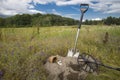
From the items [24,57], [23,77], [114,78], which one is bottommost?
[114,78]

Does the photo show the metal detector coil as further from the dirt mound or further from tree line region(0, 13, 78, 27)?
tree line region(0, 13, 78, 27)

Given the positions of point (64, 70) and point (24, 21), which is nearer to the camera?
point (64, 70)

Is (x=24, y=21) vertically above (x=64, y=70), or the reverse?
(x=24, y=21)

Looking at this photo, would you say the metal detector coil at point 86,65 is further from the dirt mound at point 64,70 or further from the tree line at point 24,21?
the tree line at point 24,21

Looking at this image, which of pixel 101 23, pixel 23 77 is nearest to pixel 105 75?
pixel 23 77

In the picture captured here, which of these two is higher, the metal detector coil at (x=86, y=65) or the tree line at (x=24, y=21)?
the tree line at (x=24, y=21)

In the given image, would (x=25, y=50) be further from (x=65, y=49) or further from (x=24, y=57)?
(x=65, y=49)

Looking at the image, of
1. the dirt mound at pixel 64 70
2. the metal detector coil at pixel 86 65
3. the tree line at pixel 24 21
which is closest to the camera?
the dirt mound at pixel 64 70

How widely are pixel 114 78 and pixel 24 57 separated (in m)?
2.27

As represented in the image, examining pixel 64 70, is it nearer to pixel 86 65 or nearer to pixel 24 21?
pixel 86 65

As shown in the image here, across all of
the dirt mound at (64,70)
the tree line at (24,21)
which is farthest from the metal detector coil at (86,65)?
the tree line at (24,21)

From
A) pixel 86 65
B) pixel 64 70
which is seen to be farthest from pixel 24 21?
pixel 64 70

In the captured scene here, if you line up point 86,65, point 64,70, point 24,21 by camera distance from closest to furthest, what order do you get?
point 64,70, point 86,65, point 24,21

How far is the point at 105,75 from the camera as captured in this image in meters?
3.95
